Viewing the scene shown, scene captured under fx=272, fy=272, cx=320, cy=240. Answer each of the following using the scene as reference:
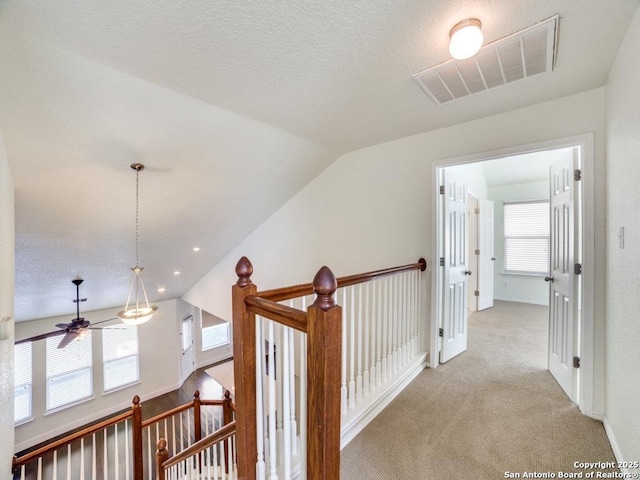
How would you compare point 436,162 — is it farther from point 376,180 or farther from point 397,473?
point 397,473

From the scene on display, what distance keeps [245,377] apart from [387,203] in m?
2.41

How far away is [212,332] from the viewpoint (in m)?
8.70

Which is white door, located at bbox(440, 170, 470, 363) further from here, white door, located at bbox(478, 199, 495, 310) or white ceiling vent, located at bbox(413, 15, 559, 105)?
white door, located at bbox(478, 199, 495, 310)

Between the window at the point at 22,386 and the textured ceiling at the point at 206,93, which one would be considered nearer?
the textured ceiling at the point at 206,93

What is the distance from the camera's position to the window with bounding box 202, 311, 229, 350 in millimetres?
8469

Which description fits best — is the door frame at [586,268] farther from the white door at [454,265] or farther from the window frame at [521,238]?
the window frame at [521,238]

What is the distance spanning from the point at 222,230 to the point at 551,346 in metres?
4.44

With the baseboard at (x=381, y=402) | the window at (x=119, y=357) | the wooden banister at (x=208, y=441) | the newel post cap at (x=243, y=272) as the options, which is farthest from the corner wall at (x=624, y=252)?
the window at (x=119, y=357)

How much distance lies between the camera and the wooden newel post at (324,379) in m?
1.01

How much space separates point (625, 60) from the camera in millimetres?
1519

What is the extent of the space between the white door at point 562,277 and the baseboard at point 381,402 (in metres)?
1.11

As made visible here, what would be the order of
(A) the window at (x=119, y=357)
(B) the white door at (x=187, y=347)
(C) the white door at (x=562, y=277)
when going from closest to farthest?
(C) the white door at (x=562, y=277) < (A) the window at (x=119, y=357) < (B) the white door at (x=187, y=347)

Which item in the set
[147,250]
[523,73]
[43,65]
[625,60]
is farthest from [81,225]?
[625,60]

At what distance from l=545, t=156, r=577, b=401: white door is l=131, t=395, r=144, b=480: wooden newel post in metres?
4.55
